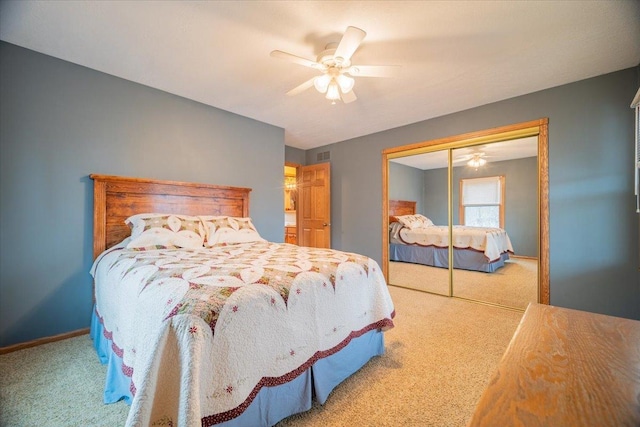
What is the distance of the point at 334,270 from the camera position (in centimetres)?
178

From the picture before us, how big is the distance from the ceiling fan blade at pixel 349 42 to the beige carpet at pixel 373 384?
2283 mm

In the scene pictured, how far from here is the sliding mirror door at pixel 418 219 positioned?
3842 mm

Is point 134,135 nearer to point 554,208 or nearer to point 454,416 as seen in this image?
point 454,416

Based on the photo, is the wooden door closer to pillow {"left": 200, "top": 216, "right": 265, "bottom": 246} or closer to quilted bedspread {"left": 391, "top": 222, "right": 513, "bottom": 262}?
quilted bedspread {"left": 391, "top": 222, "right": 513, "bottom": 262}

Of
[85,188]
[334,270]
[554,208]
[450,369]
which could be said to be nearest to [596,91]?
[554,208]

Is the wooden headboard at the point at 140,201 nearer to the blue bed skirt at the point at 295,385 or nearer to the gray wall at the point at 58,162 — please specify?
the gray wall at the point at 58,162

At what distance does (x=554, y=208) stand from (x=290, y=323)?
313 centimetres

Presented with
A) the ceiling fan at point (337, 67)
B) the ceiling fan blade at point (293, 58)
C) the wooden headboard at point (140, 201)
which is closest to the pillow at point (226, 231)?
the wooden headboard at point (140, 201)

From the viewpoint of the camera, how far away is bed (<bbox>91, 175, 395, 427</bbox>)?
3.38 ft

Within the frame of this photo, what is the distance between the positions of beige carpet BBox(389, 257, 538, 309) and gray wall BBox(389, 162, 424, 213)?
37.8 inches

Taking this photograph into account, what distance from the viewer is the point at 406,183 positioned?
166 inches

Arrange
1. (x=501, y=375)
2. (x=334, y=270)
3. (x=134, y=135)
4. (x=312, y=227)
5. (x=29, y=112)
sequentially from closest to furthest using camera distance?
(x=501, y=375), (x=334, y=270), (x=29, y=112), (x=134, y=135), (x=312, y=227)

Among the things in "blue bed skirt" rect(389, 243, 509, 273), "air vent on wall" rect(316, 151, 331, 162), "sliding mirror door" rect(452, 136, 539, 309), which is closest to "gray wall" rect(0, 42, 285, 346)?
"air vent on wall" rect(316, 151, 331, 162)

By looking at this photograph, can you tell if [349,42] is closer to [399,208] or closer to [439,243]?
[399,208]
